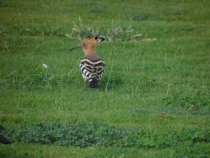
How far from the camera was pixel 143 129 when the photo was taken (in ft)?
27.6

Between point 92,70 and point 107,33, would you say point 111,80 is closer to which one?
point 92,70

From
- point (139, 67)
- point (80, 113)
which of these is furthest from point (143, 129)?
point (139, 67)

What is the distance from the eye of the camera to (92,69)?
36.1ft

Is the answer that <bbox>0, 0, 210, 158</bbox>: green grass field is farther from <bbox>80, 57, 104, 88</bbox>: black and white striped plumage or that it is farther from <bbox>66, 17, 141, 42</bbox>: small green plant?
<bbox>80, 57, 104, 88</bbox>: black and white striped plumage

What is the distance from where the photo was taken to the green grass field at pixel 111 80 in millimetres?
7805

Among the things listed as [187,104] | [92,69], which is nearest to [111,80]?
[92,69]

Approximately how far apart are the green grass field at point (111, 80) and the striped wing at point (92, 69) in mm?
269

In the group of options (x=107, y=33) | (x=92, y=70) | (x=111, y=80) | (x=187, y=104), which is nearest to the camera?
(x=187, y=104)

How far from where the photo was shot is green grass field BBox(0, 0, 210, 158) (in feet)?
25.6

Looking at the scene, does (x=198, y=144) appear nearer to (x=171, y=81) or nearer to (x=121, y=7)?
(x=171, y=81)

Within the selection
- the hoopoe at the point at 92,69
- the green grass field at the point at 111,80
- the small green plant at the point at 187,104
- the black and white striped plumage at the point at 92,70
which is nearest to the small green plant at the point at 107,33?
the green grass field at the point at 111,80

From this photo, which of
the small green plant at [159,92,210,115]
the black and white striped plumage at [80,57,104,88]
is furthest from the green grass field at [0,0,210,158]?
the black and white striped plumage at [80,57,104,88]

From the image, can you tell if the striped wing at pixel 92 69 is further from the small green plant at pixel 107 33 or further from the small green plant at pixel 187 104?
the small green plant at pixel 107 33

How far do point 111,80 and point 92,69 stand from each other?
27.7 inches
